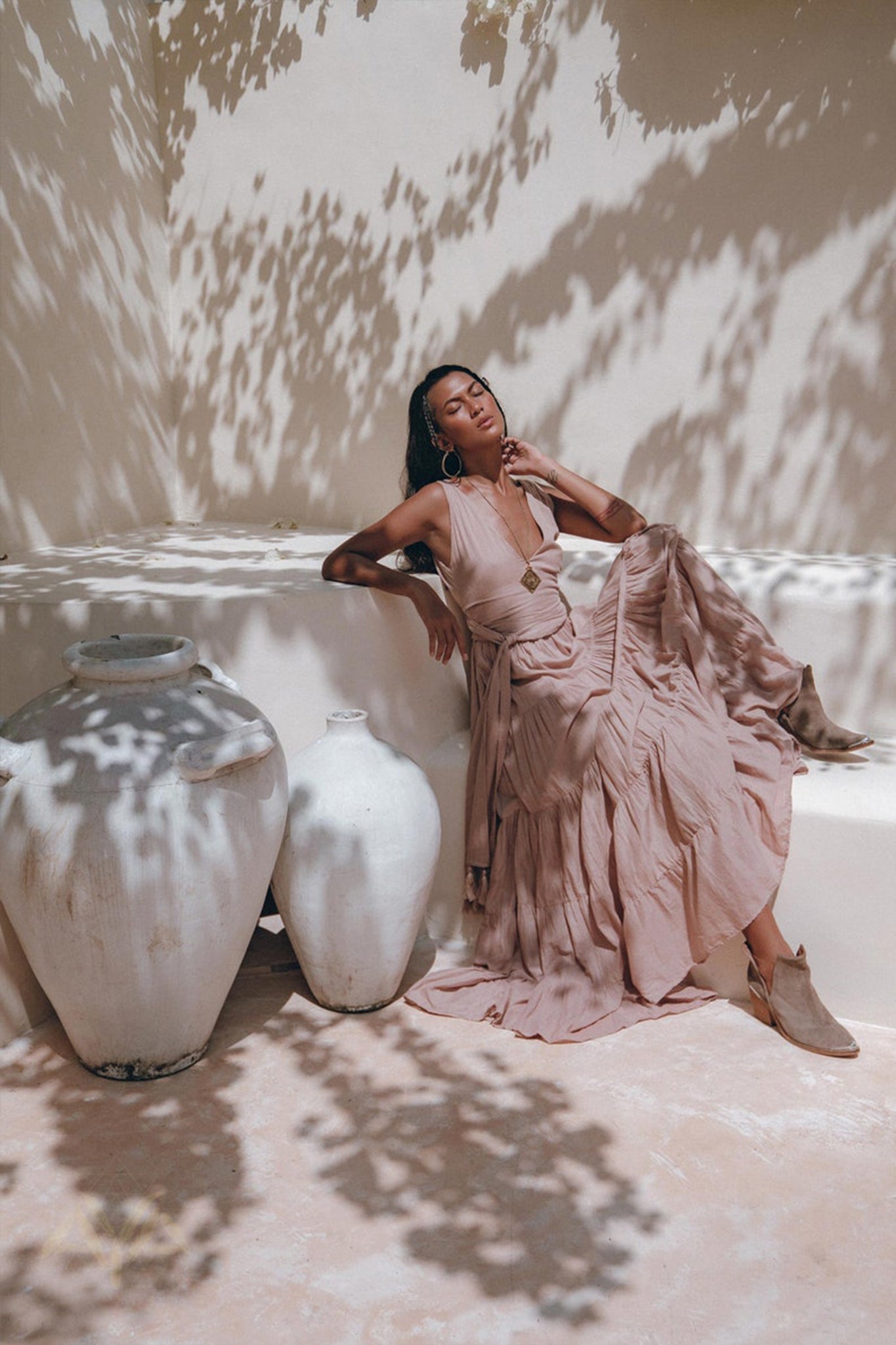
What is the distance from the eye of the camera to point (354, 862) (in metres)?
3.34

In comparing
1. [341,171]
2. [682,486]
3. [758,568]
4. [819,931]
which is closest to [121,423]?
[341,171]

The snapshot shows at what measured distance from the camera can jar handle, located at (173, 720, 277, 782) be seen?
2.93 metres

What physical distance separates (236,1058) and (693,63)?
4181mm

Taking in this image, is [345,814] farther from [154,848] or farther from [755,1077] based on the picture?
[755,1077]

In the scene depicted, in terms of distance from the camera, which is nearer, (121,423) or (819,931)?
(819,931)

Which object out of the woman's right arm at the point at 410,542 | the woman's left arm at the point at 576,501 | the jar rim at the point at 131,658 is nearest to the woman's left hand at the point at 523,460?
the woman's left arm at the point at 576,501

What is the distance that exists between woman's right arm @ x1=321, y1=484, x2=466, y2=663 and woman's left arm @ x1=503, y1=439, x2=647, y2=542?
428mm

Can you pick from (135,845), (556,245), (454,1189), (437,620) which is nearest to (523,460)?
(437,620)

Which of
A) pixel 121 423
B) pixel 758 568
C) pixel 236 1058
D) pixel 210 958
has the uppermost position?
pixel 121 423

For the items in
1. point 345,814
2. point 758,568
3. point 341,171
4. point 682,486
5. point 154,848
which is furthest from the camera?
point 341,171

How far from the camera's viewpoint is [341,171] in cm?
539

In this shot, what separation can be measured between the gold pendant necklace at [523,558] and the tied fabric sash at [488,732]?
0.13 m

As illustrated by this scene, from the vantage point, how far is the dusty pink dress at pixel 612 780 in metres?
3.39

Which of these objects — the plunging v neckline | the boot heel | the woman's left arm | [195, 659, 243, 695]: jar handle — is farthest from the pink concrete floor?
the woman's left arm
